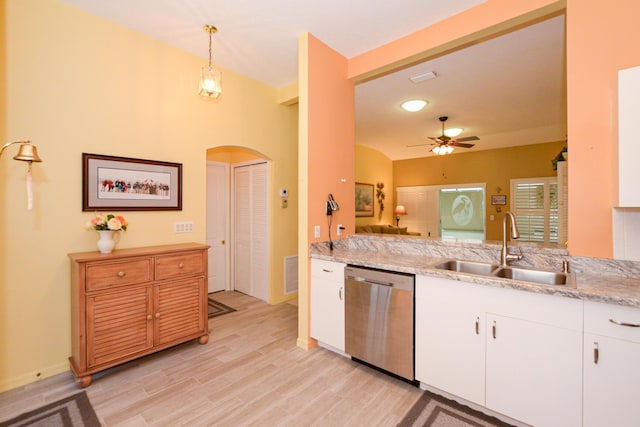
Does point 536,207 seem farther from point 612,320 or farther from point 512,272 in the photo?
point 612,320

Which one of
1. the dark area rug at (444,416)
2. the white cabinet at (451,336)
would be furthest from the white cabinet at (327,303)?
the dark area rug at (444,416)

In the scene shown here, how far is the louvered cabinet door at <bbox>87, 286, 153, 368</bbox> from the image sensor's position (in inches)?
90.3

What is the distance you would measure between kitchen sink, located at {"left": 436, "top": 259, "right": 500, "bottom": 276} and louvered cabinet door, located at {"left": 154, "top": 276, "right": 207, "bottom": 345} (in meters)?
2.27

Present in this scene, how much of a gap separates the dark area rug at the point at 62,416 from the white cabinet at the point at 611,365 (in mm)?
2957

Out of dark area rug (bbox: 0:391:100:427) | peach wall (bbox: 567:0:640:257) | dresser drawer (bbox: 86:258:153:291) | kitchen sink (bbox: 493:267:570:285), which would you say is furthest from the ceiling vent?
dark area rug (bbox: 0:391:100:427)

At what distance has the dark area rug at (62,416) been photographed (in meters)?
1.89

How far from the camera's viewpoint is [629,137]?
1587 mm

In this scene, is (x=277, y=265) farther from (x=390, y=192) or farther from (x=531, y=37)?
(x=390, y=192)

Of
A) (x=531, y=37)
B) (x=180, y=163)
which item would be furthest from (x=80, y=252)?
(x=531, y=37)

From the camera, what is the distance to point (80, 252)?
2.57 meters

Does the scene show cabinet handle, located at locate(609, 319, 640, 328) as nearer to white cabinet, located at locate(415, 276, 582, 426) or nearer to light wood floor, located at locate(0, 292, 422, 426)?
white cabinet, located at locate(415, 276, 582, 426)

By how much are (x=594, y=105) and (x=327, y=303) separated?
2.53 meters

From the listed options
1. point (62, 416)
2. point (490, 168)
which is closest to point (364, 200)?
point (490, 168)

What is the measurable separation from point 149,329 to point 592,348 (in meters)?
3.16
